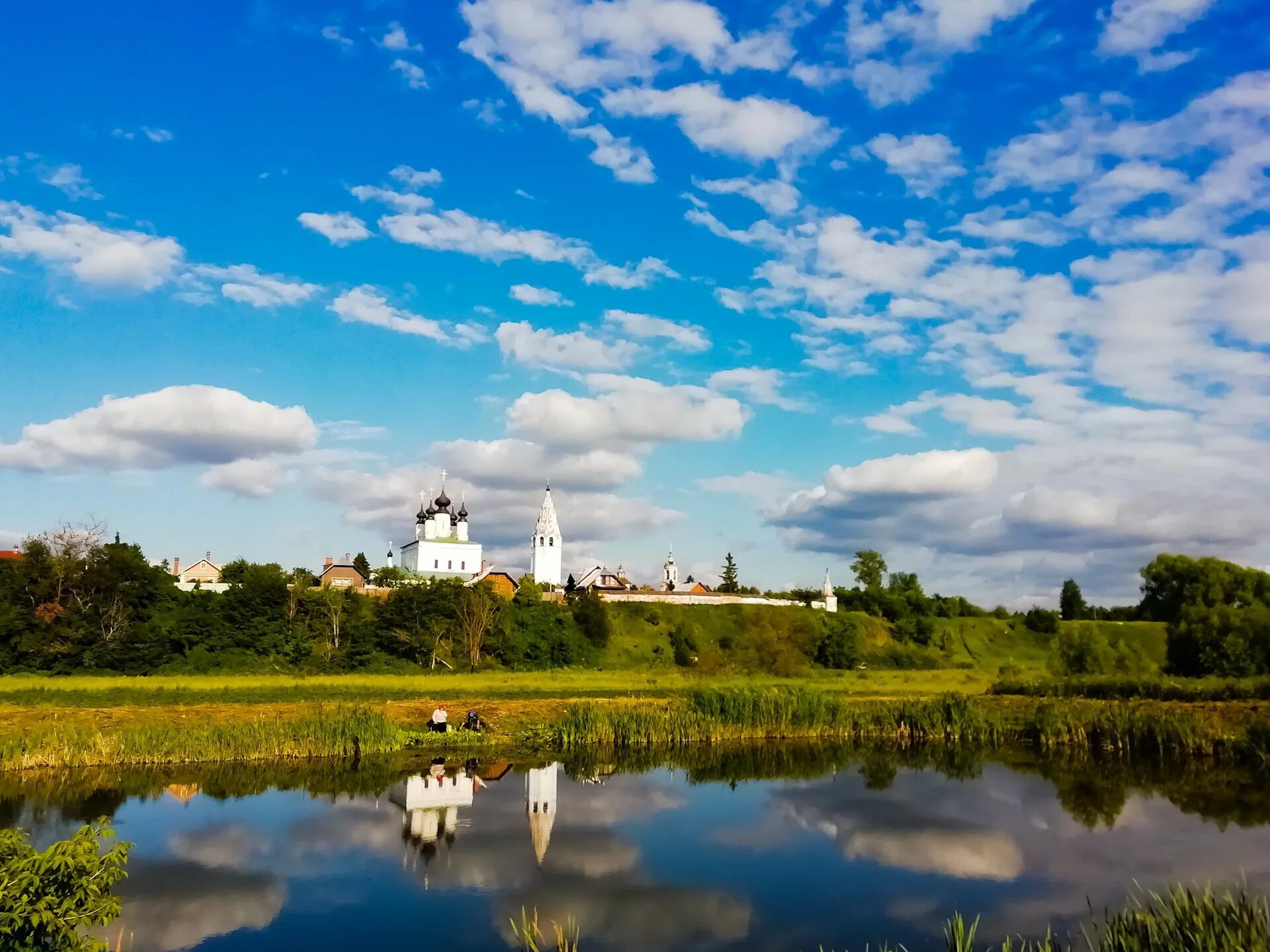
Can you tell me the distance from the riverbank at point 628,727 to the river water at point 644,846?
1.28 metres

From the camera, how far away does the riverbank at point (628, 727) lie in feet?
97.0

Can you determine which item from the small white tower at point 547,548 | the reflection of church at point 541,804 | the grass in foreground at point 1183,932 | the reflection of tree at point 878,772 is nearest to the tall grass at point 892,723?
the reflection of tree at point 878,772

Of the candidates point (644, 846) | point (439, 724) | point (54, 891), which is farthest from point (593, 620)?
point (54, 891)

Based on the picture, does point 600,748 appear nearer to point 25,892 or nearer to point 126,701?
point 126,701

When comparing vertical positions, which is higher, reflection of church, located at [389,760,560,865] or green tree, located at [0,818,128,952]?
green tree, located at [0,818,128,952]

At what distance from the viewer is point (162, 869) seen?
1872 centimetres

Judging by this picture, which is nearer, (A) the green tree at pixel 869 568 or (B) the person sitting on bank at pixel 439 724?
(B) the person sitting on bank at pixel 439 724

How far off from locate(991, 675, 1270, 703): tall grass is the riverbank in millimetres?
2306

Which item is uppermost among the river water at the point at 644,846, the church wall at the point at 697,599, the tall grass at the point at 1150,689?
the church wall at the point at 697,599

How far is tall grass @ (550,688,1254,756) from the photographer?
32.1 meters

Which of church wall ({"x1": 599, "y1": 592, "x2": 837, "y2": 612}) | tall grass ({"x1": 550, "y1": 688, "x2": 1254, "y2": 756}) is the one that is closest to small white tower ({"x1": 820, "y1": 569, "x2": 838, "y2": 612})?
church wall ({"x1": 599, "y1": 592, "x2": 837, "y2": 612})

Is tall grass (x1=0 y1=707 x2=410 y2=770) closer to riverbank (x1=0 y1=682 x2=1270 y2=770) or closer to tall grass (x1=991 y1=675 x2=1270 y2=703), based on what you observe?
riverbank (x1=0 y1=682 x2=1270 y2=770)

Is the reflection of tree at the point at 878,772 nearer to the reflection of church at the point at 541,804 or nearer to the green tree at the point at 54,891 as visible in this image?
the reflection of church at the point at 541,804

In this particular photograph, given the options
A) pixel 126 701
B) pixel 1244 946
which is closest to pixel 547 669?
pixel 126 701
